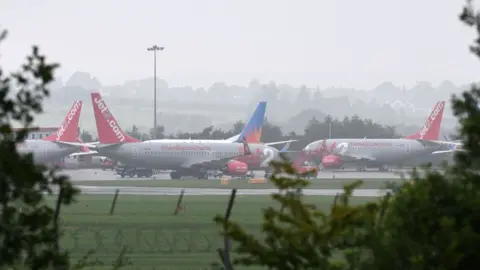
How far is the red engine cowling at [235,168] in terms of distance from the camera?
75.2 metres

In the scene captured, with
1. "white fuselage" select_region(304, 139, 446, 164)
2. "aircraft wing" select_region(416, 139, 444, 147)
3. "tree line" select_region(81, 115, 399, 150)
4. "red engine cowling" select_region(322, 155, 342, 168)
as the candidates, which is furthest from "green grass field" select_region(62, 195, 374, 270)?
"tree line" select_region(81, 115, 399, 150)

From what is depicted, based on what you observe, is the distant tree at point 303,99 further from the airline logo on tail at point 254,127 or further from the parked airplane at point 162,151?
the parked airplane at point 162,151

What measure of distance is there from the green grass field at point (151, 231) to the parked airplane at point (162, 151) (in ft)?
116

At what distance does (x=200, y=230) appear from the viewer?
78.2 ft

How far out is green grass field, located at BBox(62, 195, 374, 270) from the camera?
759 inches

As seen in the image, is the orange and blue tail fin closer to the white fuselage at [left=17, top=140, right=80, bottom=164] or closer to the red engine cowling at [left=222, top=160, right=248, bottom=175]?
the red engine cowling at [left=222, top=160, right=248, bottom=175]

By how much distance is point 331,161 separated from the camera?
3482 inches

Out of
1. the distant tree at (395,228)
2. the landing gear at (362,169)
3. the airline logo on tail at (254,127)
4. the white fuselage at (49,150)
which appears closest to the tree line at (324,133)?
the landing gear at (362,169)

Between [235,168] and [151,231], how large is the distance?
5111 centimetres

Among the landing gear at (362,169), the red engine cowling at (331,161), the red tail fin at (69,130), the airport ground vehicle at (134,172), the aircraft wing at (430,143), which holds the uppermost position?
the red tail fin at (69,130)

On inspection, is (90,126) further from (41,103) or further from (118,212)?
(41,103)

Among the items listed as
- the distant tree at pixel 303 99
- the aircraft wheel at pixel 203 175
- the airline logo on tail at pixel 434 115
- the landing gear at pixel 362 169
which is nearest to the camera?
the aircraft wheel at pixel 203 175

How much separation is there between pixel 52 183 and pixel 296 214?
1.71m

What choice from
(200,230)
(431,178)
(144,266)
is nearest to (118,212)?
(200,230)
